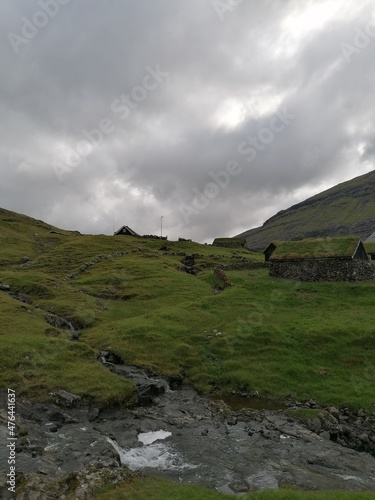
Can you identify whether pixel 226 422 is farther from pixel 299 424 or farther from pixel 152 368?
pixel 152 368

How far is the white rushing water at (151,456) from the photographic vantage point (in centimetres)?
2050

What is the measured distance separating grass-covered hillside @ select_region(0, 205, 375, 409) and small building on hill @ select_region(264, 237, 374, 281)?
2.58 meters

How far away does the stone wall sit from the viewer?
2231 inches

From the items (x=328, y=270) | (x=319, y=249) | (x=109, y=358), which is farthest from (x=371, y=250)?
(x=109, y=358)

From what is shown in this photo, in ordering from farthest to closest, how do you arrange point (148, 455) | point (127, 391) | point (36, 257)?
point (36, 257)
point (127, 391)
point (148, 455)

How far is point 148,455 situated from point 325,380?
17.5 metres

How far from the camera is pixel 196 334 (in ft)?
135

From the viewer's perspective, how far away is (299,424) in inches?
1029

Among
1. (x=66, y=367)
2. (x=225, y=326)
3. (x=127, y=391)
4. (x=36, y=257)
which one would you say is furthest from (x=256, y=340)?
(x=36, y=257)

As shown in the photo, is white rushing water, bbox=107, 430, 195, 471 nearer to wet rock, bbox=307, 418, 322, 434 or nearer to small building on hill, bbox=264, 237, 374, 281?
wet rock, bbox=307, 418, 322, 434

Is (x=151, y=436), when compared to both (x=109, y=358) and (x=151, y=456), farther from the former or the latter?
(x=109, y=358)

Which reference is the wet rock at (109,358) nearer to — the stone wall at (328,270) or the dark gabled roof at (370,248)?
the stone wall at (328,270)

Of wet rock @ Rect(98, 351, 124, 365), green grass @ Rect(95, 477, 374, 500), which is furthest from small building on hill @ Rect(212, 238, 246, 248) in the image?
green grass @ Rect(95, 477, 374, 500)

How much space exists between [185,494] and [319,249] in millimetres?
50263
